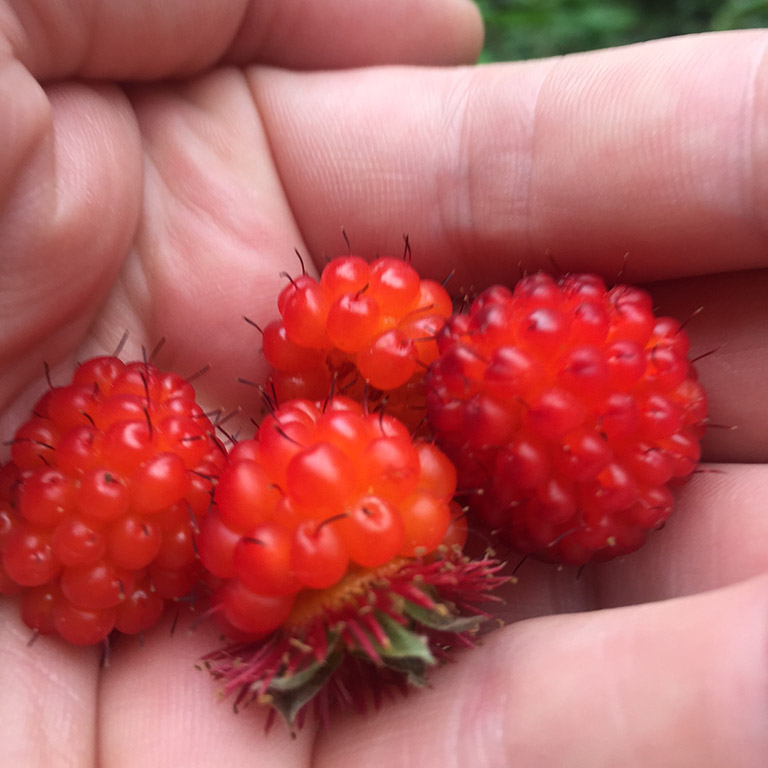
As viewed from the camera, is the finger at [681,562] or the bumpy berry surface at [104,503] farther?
the finger at [681,562]

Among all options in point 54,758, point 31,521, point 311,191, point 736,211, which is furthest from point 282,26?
point 54,758

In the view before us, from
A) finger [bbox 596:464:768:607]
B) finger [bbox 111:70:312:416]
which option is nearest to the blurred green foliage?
finger [bbox 111:70:312:416]

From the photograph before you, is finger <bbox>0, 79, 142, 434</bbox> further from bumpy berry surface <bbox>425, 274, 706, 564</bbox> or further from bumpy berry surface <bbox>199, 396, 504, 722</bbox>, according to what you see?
bumpy berry surface <bbox>425, 274, 706, 564</bbox>

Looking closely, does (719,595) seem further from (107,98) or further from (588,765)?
(107,98)

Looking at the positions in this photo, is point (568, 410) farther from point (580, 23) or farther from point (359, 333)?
point (580, 23)

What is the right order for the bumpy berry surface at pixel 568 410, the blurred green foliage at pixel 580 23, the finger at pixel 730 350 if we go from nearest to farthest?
the bumpy berry surface at pixel 568 410
the finger at pixel 730 350
the blurred green foliage at pixel 580 23

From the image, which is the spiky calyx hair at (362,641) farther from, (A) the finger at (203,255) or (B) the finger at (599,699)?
(A) the finger at (203,255)

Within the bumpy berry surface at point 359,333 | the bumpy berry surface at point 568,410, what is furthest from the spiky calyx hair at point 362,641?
the bumpy berry surface at point 359,333

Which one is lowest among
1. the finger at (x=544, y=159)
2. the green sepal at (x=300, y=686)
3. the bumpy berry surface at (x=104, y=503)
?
the green sepal at (x=300, y=686)

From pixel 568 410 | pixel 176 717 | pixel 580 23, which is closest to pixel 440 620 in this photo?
pixel 568 410
